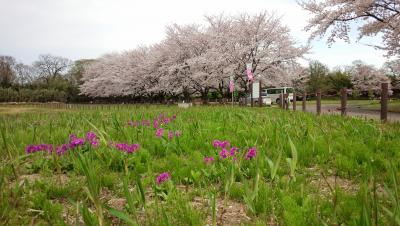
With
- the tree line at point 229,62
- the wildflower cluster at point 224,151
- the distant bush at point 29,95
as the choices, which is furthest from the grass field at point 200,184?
the distant bush at point 29,95

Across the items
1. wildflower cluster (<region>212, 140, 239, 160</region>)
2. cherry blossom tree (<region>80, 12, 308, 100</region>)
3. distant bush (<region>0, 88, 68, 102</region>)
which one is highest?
cherry blossom tree (<region>80, 12, 308, 100</region>)

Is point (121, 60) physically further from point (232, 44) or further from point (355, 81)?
point (355, 81)

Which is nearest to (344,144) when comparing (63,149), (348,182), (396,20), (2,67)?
(348,182)

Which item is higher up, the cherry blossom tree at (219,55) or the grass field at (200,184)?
the cherry blossom tree at (219,55)

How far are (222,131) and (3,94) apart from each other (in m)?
62.8

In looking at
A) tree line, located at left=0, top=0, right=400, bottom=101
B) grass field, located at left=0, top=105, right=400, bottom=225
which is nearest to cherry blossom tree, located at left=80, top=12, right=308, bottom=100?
tree line, located at left=0, top=0, right=400, bottom=101

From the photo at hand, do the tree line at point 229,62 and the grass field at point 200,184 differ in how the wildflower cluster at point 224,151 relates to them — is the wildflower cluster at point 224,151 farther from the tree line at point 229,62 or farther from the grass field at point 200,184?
the tree line at point 229,62

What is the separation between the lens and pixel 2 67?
66125 millimetres

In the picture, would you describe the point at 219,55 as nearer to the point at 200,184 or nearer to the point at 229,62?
the point at 229,62

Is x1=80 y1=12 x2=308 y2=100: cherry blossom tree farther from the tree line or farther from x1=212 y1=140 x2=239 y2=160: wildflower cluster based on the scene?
x1=212 y1=140 x2=239 y2=160: wildflower cluster

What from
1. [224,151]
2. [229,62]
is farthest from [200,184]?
[229,62]

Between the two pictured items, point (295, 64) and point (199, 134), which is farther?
point (295, 64)

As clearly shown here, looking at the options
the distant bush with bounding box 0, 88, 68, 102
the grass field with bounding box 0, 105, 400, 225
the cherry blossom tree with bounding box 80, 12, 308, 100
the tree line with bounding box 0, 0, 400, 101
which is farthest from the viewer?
the distant bush with bounding box 0, 88, 68, 102

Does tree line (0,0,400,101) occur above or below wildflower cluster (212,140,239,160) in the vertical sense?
above
